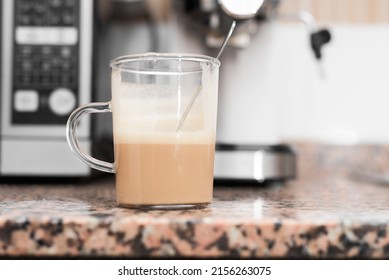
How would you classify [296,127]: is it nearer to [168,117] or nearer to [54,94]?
[54,94]

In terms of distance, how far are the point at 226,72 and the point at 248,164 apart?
0.18 meters

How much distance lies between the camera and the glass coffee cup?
0.55m

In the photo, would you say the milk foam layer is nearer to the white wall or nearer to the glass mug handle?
the glass mug handle

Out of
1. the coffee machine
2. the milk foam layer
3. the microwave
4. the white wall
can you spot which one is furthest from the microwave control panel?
the white wall

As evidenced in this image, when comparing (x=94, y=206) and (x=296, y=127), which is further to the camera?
(x=296, y=127)

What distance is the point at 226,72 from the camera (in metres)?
0.98

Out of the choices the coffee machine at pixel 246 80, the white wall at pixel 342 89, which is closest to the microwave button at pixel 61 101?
the coffee machine at pixel 246 80

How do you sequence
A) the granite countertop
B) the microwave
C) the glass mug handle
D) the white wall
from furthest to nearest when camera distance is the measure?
the white wall, the microwave, the glass mug handle, the granite countertop

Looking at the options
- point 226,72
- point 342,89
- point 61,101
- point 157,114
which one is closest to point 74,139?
point 157,114

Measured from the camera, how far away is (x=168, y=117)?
56cm

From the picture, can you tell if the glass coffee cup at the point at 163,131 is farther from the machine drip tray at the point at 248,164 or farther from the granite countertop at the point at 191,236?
the machine drip tray at the point at 248,164

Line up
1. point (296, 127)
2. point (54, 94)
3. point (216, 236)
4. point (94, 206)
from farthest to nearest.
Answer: point (296, 127), point (54, 94), point (94, 206), point (216, 236)
